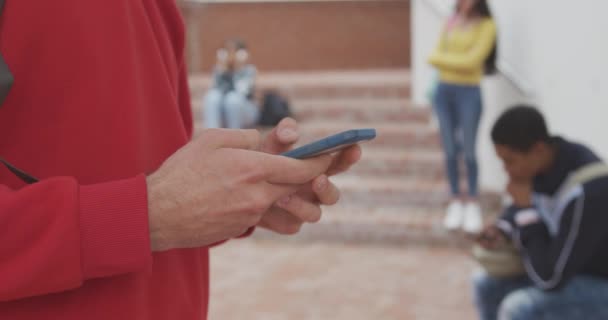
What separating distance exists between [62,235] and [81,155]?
130 millimetres

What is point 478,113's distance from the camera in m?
5.35

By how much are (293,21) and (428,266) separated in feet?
17.4

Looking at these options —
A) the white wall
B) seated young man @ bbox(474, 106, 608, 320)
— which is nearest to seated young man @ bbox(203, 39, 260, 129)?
the white wall

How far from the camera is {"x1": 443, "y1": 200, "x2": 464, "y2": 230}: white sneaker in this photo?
5.30 meters

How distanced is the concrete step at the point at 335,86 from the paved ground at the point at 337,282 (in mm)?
2317

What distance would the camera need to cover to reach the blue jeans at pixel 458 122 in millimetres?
5297

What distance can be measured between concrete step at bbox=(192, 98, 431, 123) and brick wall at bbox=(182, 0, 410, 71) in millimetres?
2312

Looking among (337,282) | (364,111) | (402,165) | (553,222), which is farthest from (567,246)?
(364,111)

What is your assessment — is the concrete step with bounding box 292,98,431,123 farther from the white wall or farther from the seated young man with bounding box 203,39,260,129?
the white wall

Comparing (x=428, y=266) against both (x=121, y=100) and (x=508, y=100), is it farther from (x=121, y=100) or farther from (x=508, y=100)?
(x=121, y=100)

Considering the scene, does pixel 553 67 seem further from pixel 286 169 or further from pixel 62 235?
pixel 62 235

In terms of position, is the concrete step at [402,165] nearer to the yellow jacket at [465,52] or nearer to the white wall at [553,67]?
the white wall at [553,67]

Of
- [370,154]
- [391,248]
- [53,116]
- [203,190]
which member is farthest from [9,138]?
[370,154]

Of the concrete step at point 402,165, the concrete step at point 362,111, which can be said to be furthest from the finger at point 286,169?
the concrete step at point 362,111
